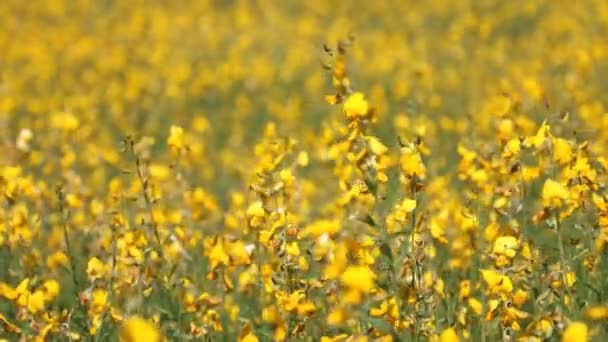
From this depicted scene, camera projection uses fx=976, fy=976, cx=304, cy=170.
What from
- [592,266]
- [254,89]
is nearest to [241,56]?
[254,89]

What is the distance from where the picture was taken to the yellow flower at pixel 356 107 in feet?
7.55

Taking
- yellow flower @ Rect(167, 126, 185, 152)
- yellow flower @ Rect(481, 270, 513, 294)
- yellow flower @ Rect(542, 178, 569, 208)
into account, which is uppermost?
yellow flower @ Rect(167, 126, 185, 152)

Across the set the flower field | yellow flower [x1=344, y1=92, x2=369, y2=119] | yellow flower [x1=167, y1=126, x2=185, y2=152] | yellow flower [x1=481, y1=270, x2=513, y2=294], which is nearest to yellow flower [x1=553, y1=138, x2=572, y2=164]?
the flower field

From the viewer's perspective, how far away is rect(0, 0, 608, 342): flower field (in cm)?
244

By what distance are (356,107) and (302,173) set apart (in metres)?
4.17

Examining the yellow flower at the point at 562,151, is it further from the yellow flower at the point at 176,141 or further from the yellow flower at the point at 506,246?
the yellow flower at the point at 176,141

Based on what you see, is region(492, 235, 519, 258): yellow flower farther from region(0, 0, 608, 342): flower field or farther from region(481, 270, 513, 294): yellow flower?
region(481, 270, 513, 294): yellow flower

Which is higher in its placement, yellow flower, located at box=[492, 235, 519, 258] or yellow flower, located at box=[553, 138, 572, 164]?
yellow flower, located at box=[553, 138, 572, 164]

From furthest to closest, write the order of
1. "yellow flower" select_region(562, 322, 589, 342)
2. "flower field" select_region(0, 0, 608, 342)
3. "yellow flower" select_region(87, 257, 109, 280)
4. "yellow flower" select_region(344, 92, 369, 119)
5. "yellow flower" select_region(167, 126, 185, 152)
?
"yellow flower" select_region(167, 126, 185, 152)
"yellow flower" select_region(87, 257, 109, 280)
"flower field" select_region(0, 0, 608, 342)
"yellow flower" select_region(344, 92, 369, 119)
"yellow flower" select_region(562, 322, 589, 342)

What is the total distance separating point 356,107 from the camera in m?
2.30

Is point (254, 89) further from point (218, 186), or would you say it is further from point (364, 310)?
point (364, 310)

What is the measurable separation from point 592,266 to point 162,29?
31.0ft

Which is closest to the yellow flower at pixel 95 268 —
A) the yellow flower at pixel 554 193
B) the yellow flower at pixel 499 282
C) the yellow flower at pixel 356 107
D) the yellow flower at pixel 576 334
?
the yellow flower at pixel 356 107

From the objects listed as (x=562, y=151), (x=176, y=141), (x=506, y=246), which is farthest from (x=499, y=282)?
(x=176, y=141)
